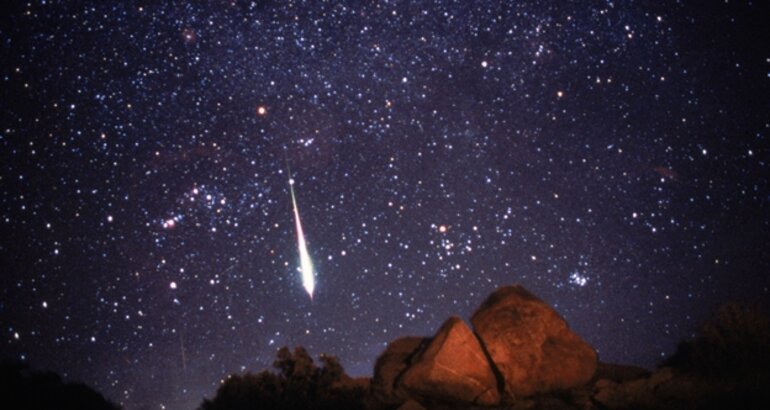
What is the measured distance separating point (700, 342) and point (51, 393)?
17.5m

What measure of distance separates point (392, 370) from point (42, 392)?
30.7 feet

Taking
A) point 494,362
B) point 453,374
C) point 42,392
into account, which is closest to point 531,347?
point 494,362

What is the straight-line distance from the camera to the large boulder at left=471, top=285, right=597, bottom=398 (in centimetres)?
1318

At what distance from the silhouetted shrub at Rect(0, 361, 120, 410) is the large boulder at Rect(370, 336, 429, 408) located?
768 cm

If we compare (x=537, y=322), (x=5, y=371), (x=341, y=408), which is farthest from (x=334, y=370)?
(x=5, y=371)

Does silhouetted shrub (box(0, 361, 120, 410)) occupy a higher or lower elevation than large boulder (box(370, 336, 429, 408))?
higher

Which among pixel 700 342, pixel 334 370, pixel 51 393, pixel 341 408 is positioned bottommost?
pixel 700 342

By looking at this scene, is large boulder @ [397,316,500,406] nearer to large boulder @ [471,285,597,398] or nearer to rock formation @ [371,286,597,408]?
rock formation @ [371,286,597,408]

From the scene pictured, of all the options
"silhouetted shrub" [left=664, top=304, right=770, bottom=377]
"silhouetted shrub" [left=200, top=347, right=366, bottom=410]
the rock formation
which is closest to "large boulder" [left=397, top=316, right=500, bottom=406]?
the rock formation

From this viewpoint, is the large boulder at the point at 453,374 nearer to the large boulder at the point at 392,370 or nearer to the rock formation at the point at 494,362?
the rock formation at the point at 494,362

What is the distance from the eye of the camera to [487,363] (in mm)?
13711

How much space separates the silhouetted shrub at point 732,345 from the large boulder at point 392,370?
7.89 meters

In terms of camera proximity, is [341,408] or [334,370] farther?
[334,370]

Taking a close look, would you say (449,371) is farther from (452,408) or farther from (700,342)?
(700,342)
